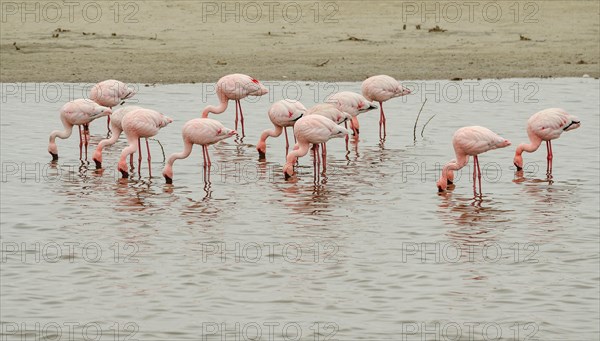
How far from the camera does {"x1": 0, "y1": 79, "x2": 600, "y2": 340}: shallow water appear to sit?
998 centimetres

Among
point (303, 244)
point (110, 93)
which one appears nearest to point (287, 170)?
point (303, 244)

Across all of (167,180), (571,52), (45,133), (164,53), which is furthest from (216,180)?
(571,52)

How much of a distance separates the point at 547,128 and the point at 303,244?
4.86m

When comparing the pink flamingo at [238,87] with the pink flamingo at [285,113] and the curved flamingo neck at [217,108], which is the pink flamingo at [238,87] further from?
the pink flamingo at [285,113]

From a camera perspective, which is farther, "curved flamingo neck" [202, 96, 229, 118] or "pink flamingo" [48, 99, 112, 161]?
"curved flamingo neck" [202, 96, 229, 118]

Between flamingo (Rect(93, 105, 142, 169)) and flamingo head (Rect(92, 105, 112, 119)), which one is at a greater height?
flamingo head (Rect(92, 105, 112, 119))

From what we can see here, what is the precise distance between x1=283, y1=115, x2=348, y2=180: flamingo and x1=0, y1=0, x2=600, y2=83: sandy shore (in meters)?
7.34

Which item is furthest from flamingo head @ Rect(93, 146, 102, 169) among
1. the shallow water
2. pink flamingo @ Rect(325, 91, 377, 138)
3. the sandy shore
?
the sandy shore

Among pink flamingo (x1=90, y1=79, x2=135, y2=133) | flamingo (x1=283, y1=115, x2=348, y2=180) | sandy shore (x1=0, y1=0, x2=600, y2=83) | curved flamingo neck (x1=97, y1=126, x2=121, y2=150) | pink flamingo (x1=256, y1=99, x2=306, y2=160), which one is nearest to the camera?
flamingo (x1=283, y1=115, x2=348, y2=180)

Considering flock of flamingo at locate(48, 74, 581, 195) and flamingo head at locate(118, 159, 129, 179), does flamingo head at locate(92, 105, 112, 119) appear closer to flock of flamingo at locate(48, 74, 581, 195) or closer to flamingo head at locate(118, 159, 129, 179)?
flock of flamingo at locate(48, 74, 581, 195)

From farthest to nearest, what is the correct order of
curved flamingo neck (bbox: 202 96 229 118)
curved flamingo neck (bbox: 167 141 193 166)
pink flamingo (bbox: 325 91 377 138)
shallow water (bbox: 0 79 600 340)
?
curved flamingo neck (bbox: 202 96 229 118), pink flamingo (bbox: 325 91 377 138), curved flamingo neck (bbox: 167 141 193 166), shallow water (bbox: 0 79 600 340)

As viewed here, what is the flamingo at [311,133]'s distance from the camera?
1548cm

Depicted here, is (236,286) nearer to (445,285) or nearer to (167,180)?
(445,285)

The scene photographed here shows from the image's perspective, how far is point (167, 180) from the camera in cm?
1553
